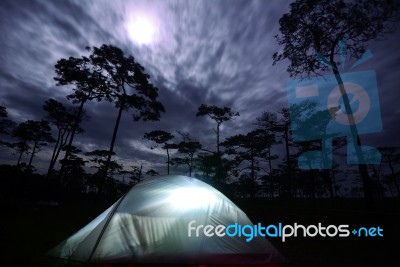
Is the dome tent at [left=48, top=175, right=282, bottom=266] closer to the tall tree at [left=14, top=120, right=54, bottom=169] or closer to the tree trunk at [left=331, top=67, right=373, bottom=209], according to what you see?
the tree trunk at [left=331, top=67, right=373, bottom=209]

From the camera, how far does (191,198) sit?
15.1 ft

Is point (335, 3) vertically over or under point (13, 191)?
over

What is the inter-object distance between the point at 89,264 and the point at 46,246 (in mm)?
3653

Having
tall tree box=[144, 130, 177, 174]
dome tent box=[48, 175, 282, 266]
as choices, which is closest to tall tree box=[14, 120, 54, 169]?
tall tree box=[144, 130, 177, 174]

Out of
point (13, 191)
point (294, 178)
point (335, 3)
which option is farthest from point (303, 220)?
point (294, 178)

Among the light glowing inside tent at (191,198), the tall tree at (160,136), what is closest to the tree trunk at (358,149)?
the light glowing inside tent at (191,198)

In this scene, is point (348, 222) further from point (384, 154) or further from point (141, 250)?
point (384, 154)

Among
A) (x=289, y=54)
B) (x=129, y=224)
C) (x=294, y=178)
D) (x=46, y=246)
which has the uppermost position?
(x=289, y=54)

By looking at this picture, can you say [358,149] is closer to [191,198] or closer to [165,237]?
[191,198]

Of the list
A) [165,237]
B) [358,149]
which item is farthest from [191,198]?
[358,149]

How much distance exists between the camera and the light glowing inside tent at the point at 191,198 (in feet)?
14.5

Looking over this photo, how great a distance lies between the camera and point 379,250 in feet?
24.2

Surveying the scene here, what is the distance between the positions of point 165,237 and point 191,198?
1.01 m

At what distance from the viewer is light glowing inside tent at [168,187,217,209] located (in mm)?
4434
